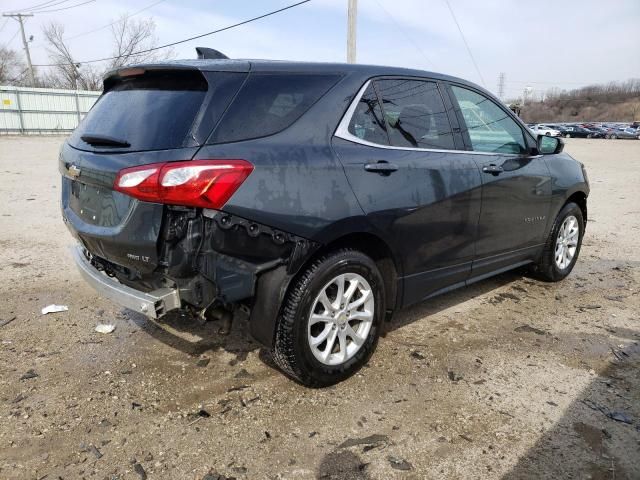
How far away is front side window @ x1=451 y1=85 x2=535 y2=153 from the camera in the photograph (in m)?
3.81

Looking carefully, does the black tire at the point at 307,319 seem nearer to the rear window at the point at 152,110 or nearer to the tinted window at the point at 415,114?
the tinted window at the point at 415,114

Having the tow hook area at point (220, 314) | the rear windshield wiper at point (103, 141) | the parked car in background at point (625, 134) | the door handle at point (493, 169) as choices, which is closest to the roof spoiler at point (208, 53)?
the rear windshield wiper at point (103, 141)

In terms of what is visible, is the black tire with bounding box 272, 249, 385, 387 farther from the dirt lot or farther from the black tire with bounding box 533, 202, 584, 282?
the black tire with bounding box 533, 202, 584, 282

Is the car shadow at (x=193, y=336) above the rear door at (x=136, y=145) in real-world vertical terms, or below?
below

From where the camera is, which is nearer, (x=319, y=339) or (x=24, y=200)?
(x=319, y=339)

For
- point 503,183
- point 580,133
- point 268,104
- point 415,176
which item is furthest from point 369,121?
point 580,133

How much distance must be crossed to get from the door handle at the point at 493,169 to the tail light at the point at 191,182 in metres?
2.08

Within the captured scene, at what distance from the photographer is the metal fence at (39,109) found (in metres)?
28.0

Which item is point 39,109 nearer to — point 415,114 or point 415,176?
point 415,114

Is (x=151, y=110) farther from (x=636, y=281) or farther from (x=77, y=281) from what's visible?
(x=636, y=281)

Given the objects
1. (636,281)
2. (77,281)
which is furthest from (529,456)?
(77,281)

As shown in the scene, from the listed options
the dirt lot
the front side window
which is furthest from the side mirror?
the dirt lot

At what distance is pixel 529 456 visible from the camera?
8.13ft

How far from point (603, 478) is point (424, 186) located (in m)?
1.82
